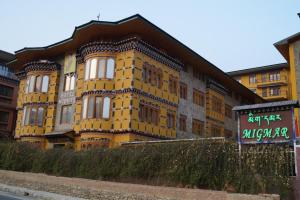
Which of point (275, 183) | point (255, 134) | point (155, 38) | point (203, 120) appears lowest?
point (275, 183)

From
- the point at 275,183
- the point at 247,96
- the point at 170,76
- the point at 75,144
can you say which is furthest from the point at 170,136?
the point at 247,96

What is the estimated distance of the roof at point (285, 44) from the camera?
31.9 meters

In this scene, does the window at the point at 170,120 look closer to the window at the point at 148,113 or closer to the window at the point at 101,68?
the window at the point at 148,113

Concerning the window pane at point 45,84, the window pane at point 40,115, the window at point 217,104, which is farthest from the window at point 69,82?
the window at point 217,104

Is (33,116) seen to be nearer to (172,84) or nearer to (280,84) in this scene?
(172,84)

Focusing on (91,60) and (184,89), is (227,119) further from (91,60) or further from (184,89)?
(91,60)

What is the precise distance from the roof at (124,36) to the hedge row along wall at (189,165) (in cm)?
1180

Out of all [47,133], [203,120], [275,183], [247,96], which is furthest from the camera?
[247,96]

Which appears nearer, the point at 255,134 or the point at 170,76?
→ the point at 255,134

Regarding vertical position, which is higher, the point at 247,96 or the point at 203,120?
the point at 247,96

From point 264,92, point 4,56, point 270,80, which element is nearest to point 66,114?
point 4,56

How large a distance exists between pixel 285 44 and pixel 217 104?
12244 millimetres

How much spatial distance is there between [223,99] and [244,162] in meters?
29.3

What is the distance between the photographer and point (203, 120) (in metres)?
39.3
